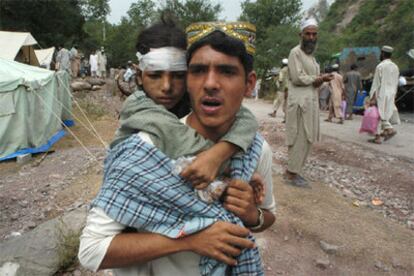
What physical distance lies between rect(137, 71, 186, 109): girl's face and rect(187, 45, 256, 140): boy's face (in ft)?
0.71

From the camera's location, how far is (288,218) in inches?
162

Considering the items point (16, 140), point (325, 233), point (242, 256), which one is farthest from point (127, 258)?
point (16, 140)

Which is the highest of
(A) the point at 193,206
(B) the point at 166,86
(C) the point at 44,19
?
(C) the point at 44,19

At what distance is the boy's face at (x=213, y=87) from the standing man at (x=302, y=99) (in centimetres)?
354

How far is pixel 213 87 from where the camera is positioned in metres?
1.19

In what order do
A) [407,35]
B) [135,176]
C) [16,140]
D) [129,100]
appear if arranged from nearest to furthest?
1. [135,176]
2. [129,100]
3. [16,140]
4. [407,35]

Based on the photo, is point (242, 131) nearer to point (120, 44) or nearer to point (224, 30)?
point (224, 30)

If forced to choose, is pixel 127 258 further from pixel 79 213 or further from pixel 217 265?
pixel 79 213

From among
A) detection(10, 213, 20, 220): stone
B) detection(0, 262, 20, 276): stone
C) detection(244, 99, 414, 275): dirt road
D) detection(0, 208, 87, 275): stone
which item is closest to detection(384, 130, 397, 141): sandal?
detection(244, 99, 414, 275): dirt road

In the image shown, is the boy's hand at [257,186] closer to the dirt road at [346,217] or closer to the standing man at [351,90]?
the dirt road at [346,217]

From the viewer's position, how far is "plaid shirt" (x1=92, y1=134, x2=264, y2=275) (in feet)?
3.40

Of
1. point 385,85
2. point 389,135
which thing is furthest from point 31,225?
point 389,135

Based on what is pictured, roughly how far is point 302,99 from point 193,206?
3.83m

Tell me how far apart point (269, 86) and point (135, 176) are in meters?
19.4
